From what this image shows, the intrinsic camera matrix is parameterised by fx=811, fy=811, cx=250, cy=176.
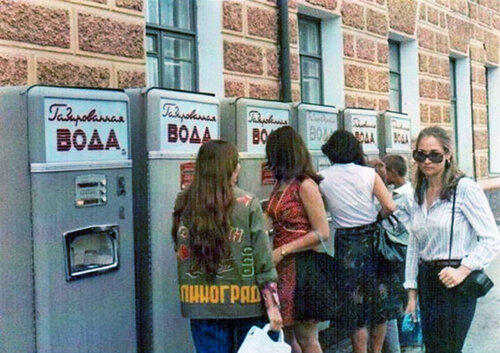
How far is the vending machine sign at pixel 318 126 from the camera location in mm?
5992

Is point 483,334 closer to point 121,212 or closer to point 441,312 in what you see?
point 441,312

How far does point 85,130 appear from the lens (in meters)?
4.01

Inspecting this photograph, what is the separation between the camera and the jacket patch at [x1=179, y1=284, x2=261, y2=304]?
3.79 m

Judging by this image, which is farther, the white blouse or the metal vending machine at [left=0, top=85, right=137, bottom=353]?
the white blouse

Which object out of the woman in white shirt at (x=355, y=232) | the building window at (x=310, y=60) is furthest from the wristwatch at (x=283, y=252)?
the building window at (x=310, y=60)

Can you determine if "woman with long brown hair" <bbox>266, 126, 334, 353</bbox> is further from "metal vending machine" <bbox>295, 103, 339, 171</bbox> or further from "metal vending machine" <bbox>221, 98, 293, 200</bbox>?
"metal vending machine" <bbox>295, 103, 339, 171</bbox>

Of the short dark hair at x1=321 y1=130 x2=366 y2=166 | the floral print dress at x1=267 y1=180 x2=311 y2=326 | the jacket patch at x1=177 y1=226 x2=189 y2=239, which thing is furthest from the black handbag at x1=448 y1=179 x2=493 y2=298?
the short dark hair at x1=321 y1=130 x2=366 y2=166

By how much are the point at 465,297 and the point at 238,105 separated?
6.40ft

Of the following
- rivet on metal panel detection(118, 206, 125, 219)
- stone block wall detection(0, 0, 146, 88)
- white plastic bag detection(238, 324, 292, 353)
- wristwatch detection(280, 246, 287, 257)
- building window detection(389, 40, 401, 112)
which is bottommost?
white plastic bag detection(238, 324, 292, 353)

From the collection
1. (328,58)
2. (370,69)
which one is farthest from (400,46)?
(328,58)

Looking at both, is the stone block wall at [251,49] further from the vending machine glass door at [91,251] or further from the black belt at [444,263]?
the black belt at [444,263]

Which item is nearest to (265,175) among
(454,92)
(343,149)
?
(343,149)

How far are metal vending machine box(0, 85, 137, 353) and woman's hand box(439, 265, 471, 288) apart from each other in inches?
65.5

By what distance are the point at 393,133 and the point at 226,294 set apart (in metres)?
4.13
